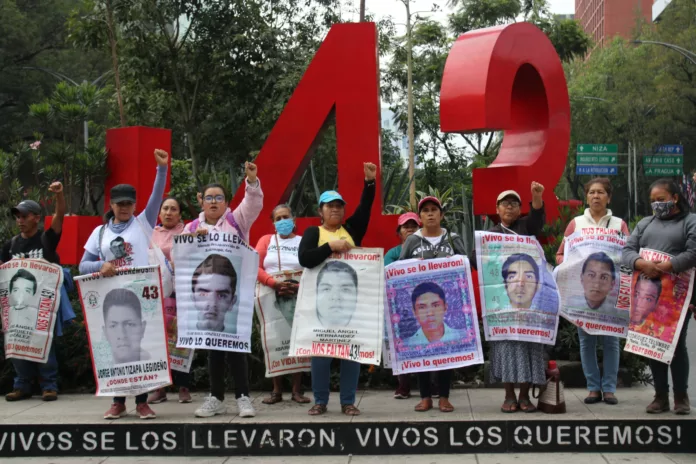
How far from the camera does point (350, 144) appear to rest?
903cm

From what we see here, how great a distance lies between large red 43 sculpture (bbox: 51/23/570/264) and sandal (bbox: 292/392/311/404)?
6.39ft

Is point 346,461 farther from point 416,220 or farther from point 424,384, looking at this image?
point 416,220

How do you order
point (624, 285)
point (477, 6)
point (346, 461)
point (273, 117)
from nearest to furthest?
point (346, 461)
point (624, 285)
point (273, 117)
point (477, 6)

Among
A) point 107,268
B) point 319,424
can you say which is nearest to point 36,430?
point 107,268

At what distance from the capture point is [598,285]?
24.1ft

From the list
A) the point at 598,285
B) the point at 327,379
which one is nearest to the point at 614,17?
the point at 598,285

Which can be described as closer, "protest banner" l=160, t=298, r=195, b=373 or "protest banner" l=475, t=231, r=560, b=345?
"protest banner" l=475, t=231, r=560, b=345

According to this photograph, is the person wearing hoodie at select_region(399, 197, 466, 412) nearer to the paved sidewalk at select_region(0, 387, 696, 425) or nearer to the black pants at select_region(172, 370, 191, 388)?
the paved sidewalk at select_region(0, 387, 696, 425)

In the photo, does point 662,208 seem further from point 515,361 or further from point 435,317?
point 435,317

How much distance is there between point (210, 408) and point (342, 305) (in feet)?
4.18

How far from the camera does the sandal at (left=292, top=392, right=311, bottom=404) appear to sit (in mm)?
7613

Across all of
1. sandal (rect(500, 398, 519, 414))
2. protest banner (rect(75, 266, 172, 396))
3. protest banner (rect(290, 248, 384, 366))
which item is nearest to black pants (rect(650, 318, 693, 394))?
sandal (rect(500, 398, 519, 414))

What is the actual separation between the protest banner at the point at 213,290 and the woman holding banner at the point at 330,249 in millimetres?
541

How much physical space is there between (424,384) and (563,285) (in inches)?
57.1
